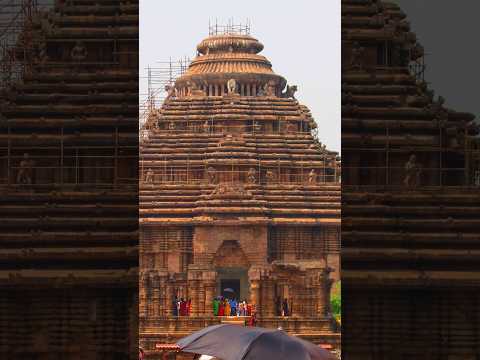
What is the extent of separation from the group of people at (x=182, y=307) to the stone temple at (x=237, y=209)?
0.19 m

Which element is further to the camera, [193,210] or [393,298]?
[193,210]

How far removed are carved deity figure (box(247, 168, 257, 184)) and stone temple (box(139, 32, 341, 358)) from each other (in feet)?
0.15

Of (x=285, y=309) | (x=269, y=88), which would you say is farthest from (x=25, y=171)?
(x=269, y=88)

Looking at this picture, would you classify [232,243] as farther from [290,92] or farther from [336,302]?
[290,92]

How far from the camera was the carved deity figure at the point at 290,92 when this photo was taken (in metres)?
49.8

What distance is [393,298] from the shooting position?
911 inches

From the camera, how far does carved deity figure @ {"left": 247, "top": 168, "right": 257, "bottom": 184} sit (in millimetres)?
45750

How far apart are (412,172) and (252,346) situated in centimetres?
755

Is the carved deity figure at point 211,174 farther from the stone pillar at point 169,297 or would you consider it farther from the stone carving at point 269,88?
the stone carving at point 269,88

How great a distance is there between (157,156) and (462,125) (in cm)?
2292

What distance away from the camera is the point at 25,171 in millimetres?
23609

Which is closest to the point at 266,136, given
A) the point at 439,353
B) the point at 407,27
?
the point at 407,27

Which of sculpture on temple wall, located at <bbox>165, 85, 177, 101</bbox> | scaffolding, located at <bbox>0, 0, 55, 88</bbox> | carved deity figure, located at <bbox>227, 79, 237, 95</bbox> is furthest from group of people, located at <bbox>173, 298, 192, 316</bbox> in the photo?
scaffolding, located at <bbox>0, 0, 55, 88</bbox>

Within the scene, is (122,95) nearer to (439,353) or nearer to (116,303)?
(116,303)
